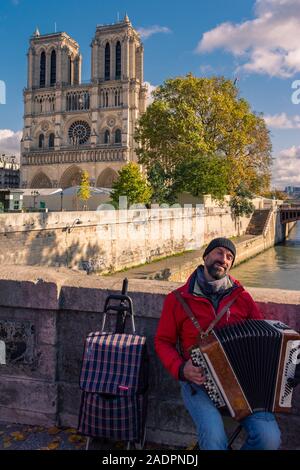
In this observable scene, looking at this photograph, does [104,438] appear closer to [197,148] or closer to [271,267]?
[271,267]

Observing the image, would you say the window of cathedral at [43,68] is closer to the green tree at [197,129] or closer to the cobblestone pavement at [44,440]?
the green tree at [197,129]

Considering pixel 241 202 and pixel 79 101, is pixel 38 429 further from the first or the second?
pixel 79 101

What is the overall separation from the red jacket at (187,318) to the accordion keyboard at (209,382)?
0.20m

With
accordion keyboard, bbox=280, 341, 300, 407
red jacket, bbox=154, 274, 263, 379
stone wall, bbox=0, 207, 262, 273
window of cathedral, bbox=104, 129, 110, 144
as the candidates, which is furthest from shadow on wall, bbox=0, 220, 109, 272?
window of cathedral, bbox=104, 129, 110, 144

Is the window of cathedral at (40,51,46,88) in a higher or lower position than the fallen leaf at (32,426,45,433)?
higher

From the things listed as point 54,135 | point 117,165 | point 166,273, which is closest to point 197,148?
point 166,273

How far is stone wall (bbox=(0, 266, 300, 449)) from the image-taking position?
10.9 ft

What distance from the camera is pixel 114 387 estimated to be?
2.88 meters

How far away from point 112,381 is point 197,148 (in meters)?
33.0

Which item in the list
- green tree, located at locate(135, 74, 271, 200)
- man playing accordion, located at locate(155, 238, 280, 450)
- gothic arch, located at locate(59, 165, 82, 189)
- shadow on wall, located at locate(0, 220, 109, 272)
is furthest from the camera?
gothic arch, located at locate(59, 165, 82, 189)

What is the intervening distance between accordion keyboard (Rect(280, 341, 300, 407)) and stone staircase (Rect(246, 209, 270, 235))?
132ft

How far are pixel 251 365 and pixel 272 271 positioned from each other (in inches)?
1033

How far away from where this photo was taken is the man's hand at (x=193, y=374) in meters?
2.62

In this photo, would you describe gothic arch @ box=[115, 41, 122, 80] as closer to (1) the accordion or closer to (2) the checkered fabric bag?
(2) the checkered fabric bag
